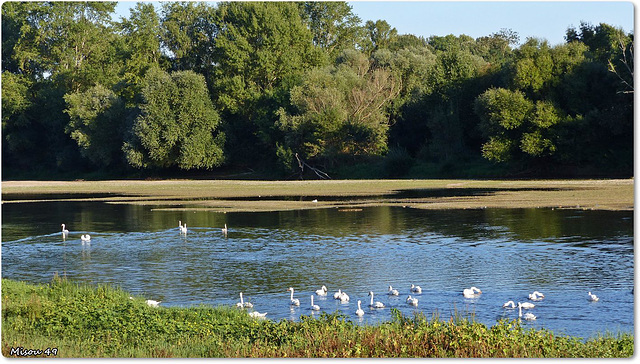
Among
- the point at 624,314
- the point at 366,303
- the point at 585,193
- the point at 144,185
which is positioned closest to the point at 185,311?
the point at 366,303

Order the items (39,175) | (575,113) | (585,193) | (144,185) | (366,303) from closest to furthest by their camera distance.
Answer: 1. (366,303)
2. (585,193)
3. (575,113)
4. (144,185)
5. (39,175)

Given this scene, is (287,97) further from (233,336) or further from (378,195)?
(233,336)

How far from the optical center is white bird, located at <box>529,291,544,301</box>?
1875cm

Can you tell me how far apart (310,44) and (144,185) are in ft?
96.8

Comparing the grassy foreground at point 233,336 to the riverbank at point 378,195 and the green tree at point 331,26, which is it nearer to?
the riverbank at point 378,195

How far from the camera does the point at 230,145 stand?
3725 inches

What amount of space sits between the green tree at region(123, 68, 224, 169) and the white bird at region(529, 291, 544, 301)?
237ft

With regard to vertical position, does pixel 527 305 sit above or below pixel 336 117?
below

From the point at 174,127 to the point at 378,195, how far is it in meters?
38.6

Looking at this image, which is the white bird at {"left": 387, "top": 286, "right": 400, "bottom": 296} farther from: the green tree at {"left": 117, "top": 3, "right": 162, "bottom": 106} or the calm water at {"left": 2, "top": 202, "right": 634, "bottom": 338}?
the green tree at {"left": 117, "top": 3, "right": 162, "bottom": 106}

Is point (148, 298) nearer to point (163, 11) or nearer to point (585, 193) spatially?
point (585, 193)

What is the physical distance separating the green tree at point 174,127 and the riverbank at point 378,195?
9.51 metres

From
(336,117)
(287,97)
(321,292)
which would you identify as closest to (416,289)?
(321,292)

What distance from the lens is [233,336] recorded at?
1447 centimetres
